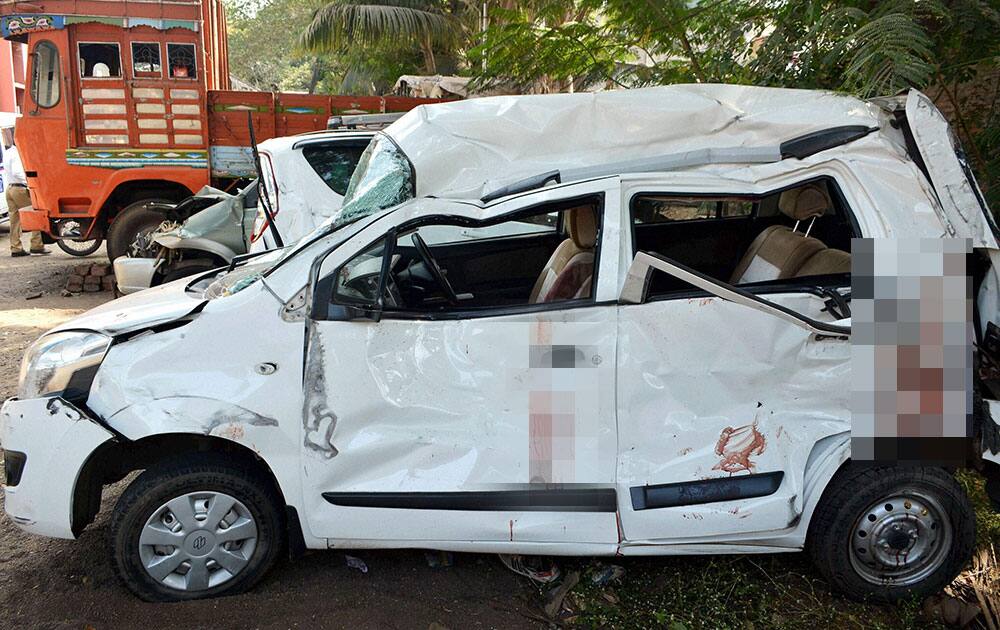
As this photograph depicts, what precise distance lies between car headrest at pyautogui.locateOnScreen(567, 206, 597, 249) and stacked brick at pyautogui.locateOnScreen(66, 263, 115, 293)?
7.63 metres

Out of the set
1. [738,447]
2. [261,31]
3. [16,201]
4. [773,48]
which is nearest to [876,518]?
[738,447]

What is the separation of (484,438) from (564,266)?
3.24 feet

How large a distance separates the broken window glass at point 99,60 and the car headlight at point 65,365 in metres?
7.02

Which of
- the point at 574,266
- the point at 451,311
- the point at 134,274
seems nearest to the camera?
the point at 451,311

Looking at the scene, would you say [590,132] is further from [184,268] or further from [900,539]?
[184,268]

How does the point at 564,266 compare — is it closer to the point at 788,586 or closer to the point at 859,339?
the point at 859,339

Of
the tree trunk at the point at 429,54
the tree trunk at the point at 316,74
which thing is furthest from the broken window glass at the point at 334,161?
the tree trunk at the point at 316,74

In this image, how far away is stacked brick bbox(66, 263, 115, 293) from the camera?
30.8 ft

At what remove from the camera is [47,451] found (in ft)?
9.59

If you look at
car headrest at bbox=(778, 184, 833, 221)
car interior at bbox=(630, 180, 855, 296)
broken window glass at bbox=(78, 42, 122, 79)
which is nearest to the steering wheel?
car interior at bbox=(630, 180, 855, 296)

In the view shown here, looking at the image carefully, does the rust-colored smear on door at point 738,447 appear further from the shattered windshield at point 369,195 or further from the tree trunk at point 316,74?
the tree trunk at point 316,74

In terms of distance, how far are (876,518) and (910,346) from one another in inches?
28.5

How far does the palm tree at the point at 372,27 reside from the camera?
15789mm

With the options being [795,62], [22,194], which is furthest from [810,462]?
[22,194]
